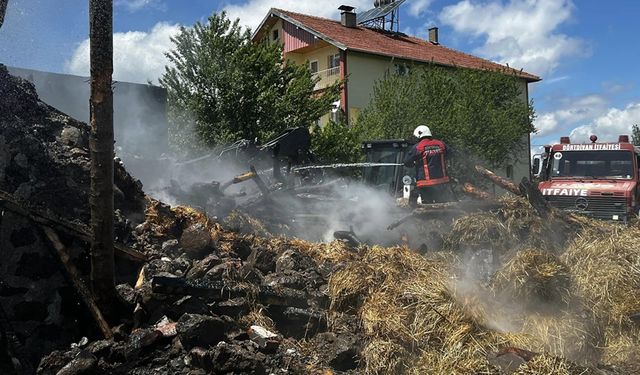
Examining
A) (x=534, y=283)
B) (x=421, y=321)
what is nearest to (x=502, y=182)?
(x=534, y=283)

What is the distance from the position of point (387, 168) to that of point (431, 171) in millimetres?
2272

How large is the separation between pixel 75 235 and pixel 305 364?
8.67ft

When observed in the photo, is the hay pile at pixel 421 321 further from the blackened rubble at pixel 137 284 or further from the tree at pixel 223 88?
the tree at pixel 223 88

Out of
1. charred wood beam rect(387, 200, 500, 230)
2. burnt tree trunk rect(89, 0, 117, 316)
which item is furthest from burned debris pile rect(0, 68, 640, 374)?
charred wood beam rect(387, 200, 500, 230)

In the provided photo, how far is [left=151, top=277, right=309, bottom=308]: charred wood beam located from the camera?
17.9ft

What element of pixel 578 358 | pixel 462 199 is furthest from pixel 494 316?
pixel 462 199

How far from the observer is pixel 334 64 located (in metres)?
29.5

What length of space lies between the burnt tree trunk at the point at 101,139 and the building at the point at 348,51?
21.0m

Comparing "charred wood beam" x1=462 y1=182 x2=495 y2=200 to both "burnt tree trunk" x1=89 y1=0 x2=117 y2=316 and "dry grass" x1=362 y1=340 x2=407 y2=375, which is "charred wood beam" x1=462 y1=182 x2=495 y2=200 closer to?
"dry grass" x1=362 y1=340 x2=407 y2=375

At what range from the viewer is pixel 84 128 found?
7500mm

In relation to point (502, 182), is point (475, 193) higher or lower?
lower

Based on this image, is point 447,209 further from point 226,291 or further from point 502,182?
point 226,291

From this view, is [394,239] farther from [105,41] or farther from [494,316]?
[105,41]

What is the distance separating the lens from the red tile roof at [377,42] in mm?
29016
